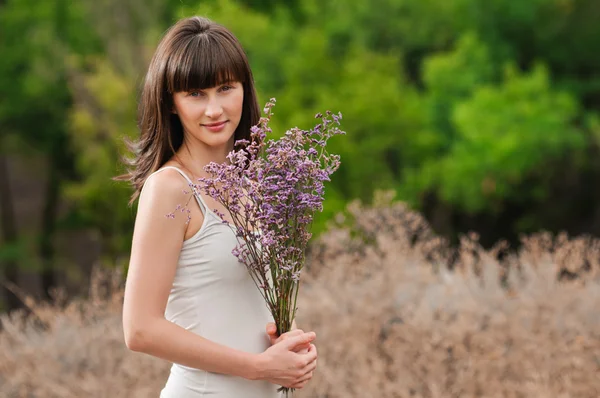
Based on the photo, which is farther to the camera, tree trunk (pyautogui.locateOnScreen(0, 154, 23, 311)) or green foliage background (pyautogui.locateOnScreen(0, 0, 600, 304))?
tree trunk (pyautogui.locateOnScreen(0, 154, 23, 311))

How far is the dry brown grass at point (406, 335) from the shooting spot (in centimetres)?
485

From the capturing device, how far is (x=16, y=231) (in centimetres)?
2544

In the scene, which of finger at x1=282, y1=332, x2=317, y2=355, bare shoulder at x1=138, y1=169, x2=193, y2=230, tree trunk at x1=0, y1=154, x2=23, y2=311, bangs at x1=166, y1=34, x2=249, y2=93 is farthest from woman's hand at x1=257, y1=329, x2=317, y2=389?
tree trunk at x1=0, y1=154, x2=23, y2=311

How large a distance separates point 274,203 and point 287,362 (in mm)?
413

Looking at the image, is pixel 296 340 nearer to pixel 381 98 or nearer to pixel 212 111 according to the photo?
pixel 212 111

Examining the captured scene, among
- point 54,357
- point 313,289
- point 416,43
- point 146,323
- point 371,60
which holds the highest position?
point 416,43

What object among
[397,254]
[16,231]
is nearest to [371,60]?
[16,231]

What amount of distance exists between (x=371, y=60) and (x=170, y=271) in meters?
19.4

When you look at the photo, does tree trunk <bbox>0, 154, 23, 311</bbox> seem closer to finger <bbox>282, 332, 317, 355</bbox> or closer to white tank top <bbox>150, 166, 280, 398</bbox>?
white tank top <bbox>150, 166, 280, 398</bbox>

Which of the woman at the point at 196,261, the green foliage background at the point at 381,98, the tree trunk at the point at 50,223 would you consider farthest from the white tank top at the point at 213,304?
the tree trunk at the point at 50,223

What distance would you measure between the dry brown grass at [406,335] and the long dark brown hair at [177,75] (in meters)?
2.85

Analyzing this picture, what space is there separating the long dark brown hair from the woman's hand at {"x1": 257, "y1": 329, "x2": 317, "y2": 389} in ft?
1.99

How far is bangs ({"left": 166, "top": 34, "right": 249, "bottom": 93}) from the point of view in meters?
2.12

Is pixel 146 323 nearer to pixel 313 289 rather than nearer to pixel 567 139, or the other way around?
pixel 313 289
